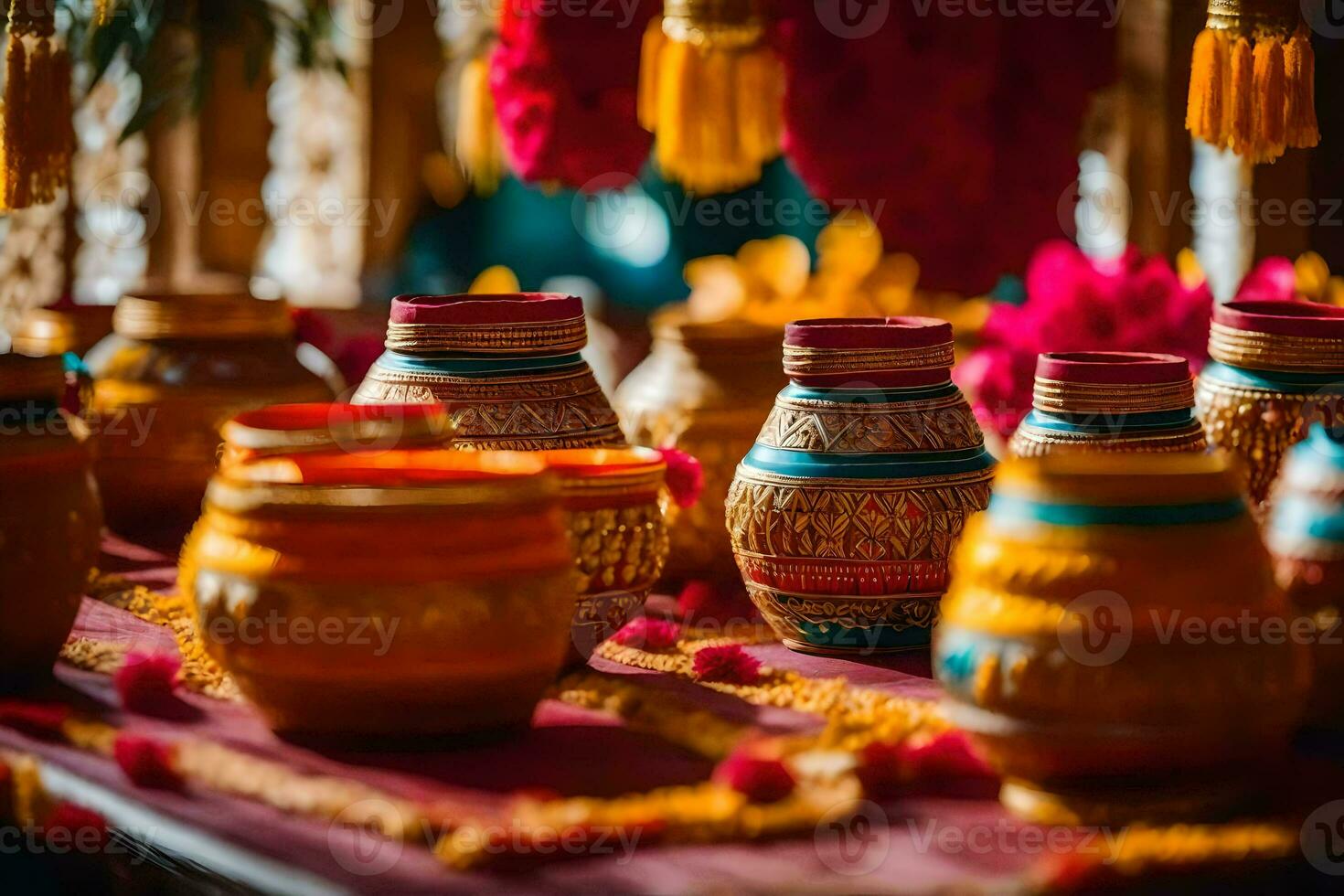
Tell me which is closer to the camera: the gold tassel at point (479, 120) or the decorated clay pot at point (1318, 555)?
the decorated clay pot at point (1318, 555)

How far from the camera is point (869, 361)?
1.49m

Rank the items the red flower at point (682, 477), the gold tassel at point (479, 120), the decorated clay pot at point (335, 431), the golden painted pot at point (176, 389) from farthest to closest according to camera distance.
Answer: the gold tassel at point (479, 120) < the golden painted pot at point (176, 389) < the red flower at point (682, 477) < the decorated clay pot at point (335, 431)

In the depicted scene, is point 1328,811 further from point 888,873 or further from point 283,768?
point 283,768

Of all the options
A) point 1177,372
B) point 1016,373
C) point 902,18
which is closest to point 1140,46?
point 902,18

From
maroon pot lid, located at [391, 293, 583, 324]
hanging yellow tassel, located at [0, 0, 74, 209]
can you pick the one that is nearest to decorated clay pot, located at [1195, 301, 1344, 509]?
maroon pot lid, located at [391, 293, 583, 324]

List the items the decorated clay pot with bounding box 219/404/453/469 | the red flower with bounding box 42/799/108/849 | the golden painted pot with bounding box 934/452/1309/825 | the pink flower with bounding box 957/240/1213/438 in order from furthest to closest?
the pink flower with bounding box 957/240/1213/438, the decorated clay pot with bounding box 219/404/453/469, the red flower with bounding box 42/799/108/849, the golden painted pot with bounding box 934/452/1309/825

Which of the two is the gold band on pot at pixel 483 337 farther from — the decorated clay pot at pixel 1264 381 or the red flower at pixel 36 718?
the decorated clay pot at pixel 1264 381

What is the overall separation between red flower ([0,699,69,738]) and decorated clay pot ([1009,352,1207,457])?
76cm

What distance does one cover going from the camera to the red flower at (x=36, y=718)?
1.27m

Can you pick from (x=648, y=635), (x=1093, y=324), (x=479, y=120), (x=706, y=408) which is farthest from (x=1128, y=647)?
(x=479, y=120)

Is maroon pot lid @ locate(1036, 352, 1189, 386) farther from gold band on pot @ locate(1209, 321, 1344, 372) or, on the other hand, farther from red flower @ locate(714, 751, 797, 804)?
red flower @ locate(714, 751, 797, 804)

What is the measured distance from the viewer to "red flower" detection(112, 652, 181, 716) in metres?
1.32

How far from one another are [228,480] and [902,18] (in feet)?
4.71

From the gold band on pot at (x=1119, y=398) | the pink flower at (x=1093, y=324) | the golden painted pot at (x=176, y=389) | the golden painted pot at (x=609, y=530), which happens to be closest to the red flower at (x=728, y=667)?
the golden painted pot at (x=609, y=530)
